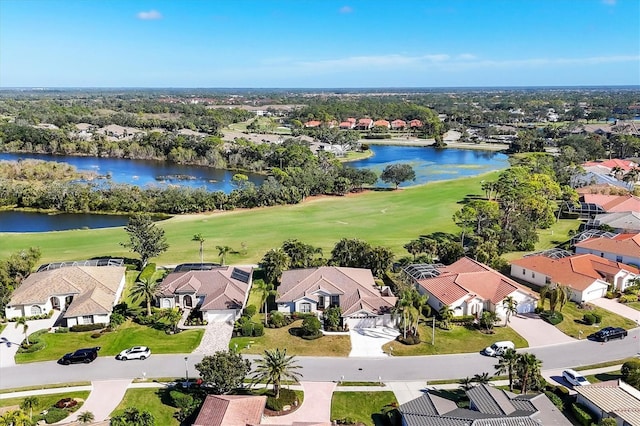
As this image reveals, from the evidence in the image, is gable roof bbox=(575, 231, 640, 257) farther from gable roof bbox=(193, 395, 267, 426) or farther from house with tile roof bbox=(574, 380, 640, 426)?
gable roof bbox=(193, 395, 267, 426)

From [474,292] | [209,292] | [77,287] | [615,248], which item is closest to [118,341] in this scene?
[209,292]

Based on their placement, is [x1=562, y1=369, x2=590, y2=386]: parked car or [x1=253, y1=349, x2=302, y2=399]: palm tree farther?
[x1=562, y1=369, x2=590, y2=386]: parked car

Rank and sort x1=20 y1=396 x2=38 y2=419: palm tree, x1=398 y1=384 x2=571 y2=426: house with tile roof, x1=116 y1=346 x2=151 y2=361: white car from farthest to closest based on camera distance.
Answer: x1=116 y1=346 x2=151 y2=361: white car < x1=20 y1=396 x2=38 y2=419: palm tree < x1=398 y1=384 x2=571 y2=426: house with tile roof

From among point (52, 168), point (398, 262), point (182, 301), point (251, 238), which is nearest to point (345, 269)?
point (398, 262)

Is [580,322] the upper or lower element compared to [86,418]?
lower

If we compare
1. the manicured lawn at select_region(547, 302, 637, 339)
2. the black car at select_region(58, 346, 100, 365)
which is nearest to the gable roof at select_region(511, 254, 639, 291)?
the manicured lawn at select_region(547, 302, 637, 339)

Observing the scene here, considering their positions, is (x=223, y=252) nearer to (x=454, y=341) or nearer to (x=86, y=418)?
(x=454, y=341)
